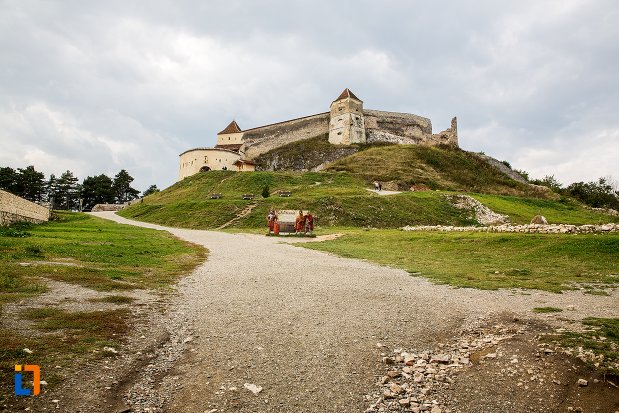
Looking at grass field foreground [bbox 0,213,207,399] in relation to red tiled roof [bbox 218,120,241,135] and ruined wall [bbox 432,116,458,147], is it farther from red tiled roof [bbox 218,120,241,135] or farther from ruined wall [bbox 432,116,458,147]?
red tiled roof [bbox 218,120,241,135]

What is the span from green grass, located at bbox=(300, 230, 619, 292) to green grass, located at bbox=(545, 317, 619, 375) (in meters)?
3.67

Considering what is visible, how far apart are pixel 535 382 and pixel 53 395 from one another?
210 inches

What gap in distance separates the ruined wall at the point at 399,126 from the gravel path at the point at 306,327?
78.2 m

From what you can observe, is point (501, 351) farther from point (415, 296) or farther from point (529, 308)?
point (415, 296)

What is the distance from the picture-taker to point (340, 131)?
83.9m

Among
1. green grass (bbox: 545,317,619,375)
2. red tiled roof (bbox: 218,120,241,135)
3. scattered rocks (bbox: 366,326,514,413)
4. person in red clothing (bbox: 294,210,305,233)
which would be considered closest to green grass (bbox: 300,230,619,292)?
green grass (bbox: 545,317,619,375)

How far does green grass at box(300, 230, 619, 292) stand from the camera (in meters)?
11.2

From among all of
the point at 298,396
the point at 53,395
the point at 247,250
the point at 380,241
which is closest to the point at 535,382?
the point at 298,396

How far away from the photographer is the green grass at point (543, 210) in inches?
1646

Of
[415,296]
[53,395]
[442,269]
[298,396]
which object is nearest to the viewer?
[53,395]

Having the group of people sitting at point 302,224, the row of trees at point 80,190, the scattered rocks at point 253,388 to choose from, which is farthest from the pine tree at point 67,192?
the scattered rocks at point 253,388

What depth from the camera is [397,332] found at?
21.5 feet

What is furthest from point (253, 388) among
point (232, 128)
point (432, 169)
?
point (232, 128)

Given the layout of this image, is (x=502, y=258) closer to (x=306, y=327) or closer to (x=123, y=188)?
(x=306, y=327)
